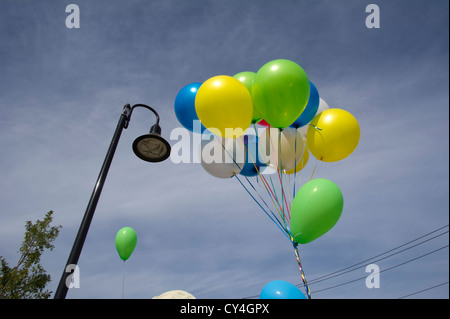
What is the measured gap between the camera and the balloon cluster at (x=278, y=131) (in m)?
3.56

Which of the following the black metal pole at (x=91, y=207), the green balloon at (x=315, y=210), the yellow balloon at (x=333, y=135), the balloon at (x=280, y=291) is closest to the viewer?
the black metal pole at (x=91, y=207)

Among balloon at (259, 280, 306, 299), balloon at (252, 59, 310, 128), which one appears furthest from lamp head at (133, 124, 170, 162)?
balloon at (259, 280, 306, 299)

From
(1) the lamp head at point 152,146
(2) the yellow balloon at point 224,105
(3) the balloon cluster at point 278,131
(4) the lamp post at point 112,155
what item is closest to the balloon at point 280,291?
(3) the balloon cluster at point 278,131

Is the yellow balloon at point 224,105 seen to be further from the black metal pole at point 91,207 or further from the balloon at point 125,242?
the balloon at point 125,242

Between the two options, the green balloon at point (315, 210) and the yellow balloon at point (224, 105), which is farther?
the yellow balloon at point (224, 105)

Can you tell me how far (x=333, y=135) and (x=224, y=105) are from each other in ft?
5.84

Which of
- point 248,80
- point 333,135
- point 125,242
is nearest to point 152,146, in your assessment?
point 248,80

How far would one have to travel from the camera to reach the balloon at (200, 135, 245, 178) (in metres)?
4.38

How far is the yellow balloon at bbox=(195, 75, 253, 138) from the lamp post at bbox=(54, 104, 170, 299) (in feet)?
2.30

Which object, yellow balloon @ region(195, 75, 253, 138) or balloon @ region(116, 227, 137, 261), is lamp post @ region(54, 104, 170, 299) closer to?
yellow balloon @ region(195, 75, 253, 138)

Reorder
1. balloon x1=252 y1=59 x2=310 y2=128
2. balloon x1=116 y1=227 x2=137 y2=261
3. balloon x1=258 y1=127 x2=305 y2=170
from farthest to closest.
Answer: balloon x1=116 y1=227 x2=137 y2=261
balloon x1=258 y1=127 x2=305 y2=170
balloon x1=252 y1=59 x2=310 y2=128
